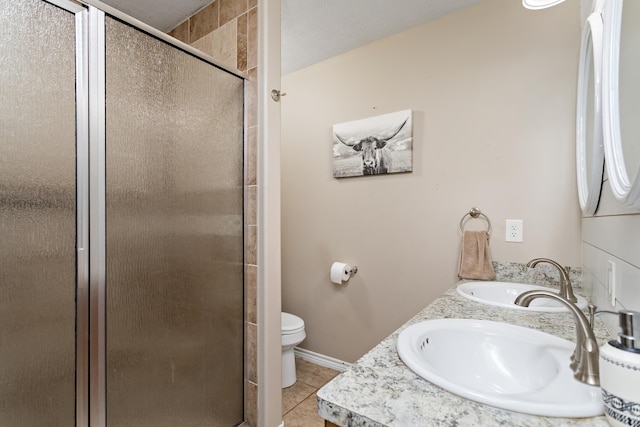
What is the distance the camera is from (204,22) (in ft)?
5.95

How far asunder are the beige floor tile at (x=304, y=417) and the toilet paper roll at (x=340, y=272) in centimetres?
75

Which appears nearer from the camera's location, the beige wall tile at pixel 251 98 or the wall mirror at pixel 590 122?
the wall mirror at pixel 590 122

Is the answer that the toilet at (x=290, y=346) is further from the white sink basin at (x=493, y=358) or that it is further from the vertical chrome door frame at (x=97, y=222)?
the white sink basin at (x=493, y=358)

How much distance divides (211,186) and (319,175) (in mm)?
1062

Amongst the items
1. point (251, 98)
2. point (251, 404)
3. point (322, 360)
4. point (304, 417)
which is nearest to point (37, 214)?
point (251, 98)

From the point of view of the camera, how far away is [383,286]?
83.1 inches

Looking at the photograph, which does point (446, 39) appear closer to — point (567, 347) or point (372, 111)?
point (372, 111)

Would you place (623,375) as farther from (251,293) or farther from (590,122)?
(251,293)

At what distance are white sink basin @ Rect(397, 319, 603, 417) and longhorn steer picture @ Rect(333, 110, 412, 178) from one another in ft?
4.21

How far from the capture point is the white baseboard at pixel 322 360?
230 cm

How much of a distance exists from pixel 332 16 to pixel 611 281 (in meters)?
1.86

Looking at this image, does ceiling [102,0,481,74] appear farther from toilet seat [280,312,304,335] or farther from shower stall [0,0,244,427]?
toilet seat [280,312,304,335]

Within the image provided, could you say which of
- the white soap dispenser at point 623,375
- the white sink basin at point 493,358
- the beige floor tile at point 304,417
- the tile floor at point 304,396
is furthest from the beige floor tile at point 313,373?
the white soap dispenser at point 623,375

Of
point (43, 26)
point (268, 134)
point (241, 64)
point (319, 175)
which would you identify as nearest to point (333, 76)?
point (319, 175)
